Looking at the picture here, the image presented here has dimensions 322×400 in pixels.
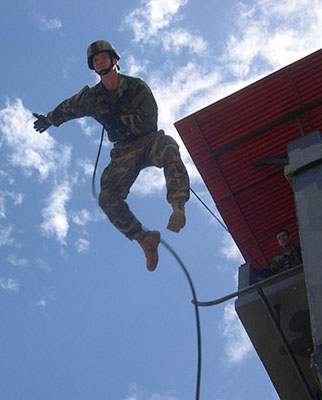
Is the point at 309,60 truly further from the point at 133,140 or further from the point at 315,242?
the point at 315,242

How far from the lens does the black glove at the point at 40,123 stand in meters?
8.35

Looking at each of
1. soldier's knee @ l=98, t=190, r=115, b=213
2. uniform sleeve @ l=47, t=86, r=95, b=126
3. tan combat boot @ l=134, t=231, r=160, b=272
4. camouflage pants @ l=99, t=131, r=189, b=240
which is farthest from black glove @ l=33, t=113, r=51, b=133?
tan combat boot @ l=134, t=231, r=160, b=272

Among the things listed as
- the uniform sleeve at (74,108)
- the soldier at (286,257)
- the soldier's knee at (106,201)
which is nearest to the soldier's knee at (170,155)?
the soldier's knee at (106,201)

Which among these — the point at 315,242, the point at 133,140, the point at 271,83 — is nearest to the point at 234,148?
the point at 271,83

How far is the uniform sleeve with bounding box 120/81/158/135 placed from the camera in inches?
303

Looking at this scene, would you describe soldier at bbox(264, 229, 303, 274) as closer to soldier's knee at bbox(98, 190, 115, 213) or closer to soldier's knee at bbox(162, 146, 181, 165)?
soldier's knee at bbox(162, 146, 181, 165)

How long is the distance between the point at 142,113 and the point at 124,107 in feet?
0.93

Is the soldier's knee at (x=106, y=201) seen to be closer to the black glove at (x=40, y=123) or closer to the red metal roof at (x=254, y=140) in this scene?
the black glove at (x=40, y=123)

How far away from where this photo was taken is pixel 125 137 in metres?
7.95

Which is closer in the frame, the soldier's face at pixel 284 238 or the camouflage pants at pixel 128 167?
the camouflage pants at pixel 128 167

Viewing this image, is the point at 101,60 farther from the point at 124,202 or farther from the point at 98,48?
the point at 124,202

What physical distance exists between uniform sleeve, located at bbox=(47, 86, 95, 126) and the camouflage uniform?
0.6 inches

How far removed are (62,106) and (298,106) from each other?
445 cm

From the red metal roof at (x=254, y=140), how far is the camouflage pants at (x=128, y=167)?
253 centimetres
